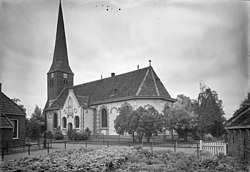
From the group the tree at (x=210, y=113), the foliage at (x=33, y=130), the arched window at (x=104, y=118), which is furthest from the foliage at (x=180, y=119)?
the foliage at (x=33, y=130)

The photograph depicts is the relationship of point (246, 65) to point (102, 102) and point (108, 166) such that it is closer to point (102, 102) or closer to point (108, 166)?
point (108, 166)

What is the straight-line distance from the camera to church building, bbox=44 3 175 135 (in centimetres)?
3319

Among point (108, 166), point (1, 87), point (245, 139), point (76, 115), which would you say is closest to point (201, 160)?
point (245, 139)

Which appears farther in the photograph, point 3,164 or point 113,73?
point 113,73

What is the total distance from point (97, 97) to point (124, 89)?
5.95m

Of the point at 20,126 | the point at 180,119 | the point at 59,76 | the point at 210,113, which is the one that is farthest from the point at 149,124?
the point at 59,76

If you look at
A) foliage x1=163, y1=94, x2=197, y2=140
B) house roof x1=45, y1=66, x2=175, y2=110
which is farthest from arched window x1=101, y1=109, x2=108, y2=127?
foliage x1=163, y1=94, x2=197, y2=140

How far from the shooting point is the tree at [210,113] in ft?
117

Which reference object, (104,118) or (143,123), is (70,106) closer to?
(104,118)

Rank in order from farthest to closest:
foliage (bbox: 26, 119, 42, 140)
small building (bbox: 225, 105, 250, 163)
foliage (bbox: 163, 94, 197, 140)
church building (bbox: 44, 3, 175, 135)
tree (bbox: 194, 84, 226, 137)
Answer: tree (bbox: 194, 84, 226, 137)
church building (bbox: 44, 3, 175, 135)
foliage (bbox: 26, 119, 42, 140)
foliage (bbox: 163, 94, 197, 140)
small building (bbox: 225, 105, 250, 163)

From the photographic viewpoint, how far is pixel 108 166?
826cm

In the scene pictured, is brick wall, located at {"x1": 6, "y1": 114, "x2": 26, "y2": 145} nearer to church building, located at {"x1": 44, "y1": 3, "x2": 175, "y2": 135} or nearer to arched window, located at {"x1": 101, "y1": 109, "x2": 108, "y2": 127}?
church building, located at {"x1": 44, "y1": 3, "x2": 175, "y2": 135}

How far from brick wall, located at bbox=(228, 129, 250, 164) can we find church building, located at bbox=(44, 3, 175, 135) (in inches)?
837

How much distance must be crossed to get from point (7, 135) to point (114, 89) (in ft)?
80.7
